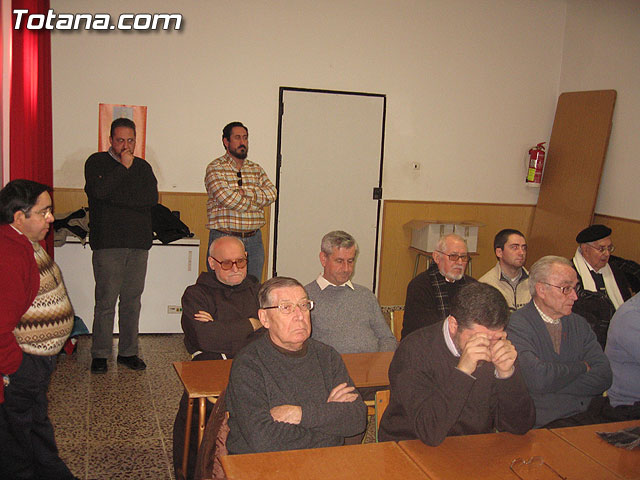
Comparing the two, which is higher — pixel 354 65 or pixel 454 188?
pixel 354 65

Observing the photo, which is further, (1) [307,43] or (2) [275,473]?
(1) [307,43]

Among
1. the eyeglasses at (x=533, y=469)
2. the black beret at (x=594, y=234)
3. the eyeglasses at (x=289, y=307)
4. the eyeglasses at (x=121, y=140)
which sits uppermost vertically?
the eyeglasses at (x=121, y=140)

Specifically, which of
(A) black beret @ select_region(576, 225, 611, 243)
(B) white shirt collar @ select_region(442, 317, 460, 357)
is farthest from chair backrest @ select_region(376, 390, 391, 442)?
(A) black beret @ select_region(576, 225, 611, 243)

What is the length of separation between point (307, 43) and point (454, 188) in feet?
7.91

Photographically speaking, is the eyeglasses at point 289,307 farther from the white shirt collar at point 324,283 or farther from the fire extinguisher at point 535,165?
the fire extinguisher at point 535,165

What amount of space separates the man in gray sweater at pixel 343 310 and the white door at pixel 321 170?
9.76 feet

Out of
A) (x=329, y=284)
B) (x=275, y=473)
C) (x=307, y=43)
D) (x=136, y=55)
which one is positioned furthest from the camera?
(x=307, y=43)

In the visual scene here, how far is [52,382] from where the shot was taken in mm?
4270

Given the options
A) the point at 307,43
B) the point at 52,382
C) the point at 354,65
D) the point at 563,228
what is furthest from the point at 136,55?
the point at 563,228

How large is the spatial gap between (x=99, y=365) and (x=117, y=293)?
56 cm

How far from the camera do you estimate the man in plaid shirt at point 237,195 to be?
5.00 m

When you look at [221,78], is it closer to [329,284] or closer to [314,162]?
[314,162]

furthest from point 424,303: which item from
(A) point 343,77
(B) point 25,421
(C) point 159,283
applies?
(A) point 343,77

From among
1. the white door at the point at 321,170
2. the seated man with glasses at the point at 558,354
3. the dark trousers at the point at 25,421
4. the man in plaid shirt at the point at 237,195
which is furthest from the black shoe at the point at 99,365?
the seated man with glasses at the point at 558,354
